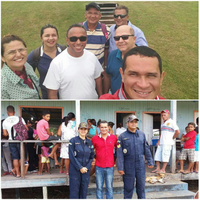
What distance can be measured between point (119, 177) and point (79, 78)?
2408 millimetres

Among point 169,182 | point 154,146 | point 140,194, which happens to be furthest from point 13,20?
point 154,146

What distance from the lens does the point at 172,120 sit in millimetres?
4938

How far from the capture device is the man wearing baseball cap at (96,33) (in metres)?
3.30

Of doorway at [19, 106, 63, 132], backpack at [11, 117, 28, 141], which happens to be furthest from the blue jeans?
doorway at [19, 106, 63, 132]

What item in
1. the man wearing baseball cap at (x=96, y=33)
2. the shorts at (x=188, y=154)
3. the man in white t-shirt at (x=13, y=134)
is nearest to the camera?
the man wearing baseball cap at (x=96, y=33)

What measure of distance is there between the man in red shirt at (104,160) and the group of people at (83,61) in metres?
0.93

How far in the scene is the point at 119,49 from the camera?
3.33 m

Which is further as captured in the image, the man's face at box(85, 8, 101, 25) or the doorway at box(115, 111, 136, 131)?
the doorway at box(115, 111, 136, 131)

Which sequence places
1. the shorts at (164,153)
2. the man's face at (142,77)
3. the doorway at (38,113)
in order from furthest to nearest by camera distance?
the doorway at (38,113), the shorts at (164,153), the man's face at (142,77)

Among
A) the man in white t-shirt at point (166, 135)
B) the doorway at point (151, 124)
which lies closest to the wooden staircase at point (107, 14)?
the man in white t-shirt at point (166, 135)

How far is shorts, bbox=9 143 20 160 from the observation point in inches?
186

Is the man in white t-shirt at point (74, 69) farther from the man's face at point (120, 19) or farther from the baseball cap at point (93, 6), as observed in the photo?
the man's face at point (120, 19)

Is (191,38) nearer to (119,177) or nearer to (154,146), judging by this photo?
(119,177)

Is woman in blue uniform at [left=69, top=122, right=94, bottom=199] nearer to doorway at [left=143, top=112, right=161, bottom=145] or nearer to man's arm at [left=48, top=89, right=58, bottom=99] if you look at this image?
man's arm at [left=48, top=89, right=58, bottom=99]
